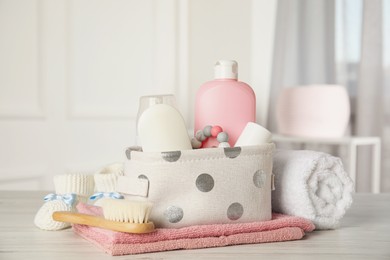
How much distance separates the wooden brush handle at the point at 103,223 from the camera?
0.54m

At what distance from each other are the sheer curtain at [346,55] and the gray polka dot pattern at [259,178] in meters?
1.78

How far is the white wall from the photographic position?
205 cm

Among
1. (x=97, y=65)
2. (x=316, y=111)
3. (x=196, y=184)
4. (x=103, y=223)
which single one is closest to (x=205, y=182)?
(x=196, y=184)

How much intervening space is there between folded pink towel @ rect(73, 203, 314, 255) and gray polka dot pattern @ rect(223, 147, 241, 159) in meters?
0.07

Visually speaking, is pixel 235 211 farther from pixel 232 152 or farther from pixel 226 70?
pixel 226 70

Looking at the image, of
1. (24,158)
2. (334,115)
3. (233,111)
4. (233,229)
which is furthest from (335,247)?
(24,158)

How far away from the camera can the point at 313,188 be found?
67 cm

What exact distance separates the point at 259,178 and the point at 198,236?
101 mm

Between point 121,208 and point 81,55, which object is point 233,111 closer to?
point 121,208

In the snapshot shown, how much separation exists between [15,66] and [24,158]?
324mm

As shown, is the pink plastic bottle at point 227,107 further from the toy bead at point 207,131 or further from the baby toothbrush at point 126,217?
the baby toothbrush at point 126,217

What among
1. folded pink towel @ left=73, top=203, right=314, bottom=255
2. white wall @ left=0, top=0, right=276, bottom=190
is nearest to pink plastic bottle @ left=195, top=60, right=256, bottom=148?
folded pink towel @ left=73, top=203, right=314, bottom=255

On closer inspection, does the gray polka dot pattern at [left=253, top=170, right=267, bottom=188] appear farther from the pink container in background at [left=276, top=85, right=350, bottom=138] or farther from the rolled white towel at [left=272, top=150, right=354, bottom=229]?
the pink container in background at [left=276, top=85, right=350, bottom=138]

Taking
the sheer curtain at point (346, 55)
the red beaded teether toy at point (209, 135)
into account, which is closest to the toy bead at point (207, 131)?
the red beaded teether toy at point (209, 135)
